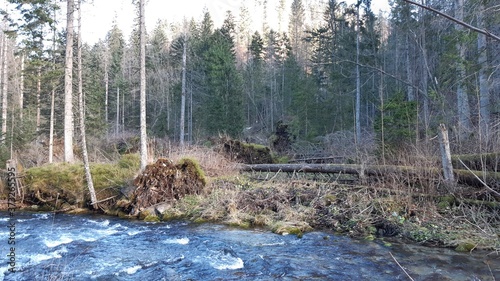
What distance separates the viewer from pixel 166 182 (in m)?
12.2

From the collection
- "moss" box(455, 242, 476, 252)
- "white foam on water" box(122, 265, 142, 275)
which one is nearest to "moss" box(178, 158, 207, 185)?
"white foam on water" box(122, 265, 142, 275)

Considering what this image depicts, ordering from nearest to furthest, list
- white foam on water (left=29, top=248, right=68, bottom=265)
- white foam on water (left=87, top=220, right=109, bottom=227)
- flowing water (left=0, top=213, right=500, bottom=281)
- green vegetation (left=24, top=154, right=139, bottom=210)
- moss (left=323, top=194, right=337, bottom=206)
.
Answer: flowing water (left=0, top=213, right=500, bottom=281)
white foam on water (left=29, top=248, right=68, bottom=265)
moss (left=323, top=194, right=337, bottom=206)
white foam on water (left=87, top=220, right=109, bottom=227)
green vegetation (left=24, top=154, right=139, bottom=210)

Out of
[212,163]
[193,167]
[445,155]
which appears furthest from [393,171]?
[212,163]

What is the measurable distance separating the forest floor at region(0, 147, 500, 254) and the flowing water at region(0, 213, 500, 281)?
1.98 ft

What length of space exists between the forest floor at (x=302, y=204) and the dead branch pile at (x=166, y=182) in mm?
258

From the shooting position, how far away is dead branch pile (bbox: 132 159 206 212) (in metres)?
11.9

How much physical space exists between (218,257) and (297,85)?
31696mm

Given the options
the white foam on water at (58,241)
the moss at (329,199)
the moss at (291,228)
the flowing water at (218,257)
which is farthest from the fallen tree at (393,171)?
the white foam on water at (58,241)

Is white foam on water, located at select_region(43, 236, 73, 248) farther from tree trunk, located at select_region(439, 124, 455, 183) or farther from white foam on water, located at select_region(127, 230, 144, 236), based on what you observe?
tree trunk, located at select_region(439, 124, 455, 183)

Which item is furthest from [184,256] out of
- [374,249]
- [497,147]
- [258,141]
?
[258,141]

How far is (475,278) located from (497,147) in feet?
14.6

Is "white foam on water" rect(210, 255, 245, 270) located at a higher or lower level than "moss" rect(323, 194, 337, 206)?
lower

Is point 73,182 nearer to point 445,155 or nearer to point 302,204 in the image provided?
point 302,204

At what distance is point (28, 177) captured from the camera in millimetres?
14180
